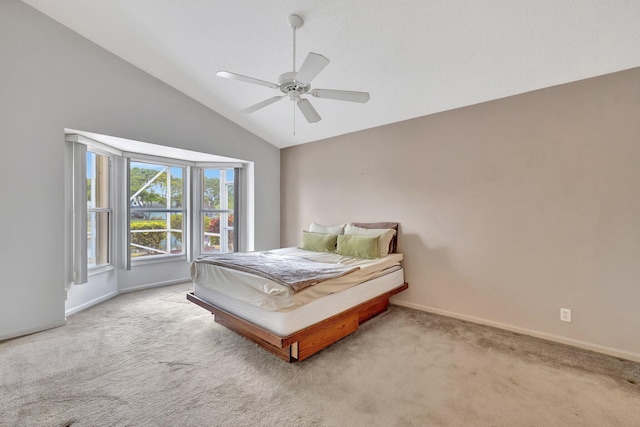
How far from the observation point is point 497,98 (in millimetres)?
2986

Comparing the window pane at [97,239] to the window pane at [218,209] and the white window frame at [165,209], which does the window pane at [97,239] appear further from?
the window pane at [218,209]

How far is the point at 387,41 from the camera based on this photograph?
2.43 metres

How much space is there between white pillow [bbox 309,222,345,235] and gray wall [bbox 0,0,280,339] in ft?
8.59

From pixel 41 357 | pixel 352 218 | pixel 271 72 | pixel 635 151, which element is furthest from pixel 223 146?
pixel 635 151

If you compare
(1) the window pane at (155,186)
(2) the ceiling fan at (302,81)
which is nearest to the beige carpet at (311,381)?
(1) the window pane at (155,186)

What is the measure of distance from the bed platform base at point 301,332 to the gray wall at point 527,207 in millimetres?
1186

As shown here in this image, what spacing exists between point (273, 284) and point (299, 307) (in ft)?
0.89

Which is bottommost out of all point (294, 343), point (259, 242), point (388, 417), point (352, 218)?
point (388, 417)

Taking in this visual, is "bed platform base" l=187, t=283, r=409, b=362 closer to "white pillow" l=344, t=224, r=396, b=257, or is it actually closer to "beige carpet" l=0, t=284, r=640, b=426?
"beige carpet" l=0, t=284, r=640, b=426

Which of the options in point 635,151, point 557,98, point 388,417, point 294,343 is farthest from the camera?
point 557,98

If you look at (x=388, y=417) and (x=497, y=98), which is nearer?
(x=388, y=417)

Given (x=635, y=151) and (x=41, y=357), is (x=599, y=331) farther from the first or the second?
(x=41, y=357)

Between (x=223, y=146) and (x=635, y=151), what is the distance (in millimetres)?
4752

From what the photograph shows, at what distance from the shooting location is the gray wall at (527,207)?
7.95 ft
